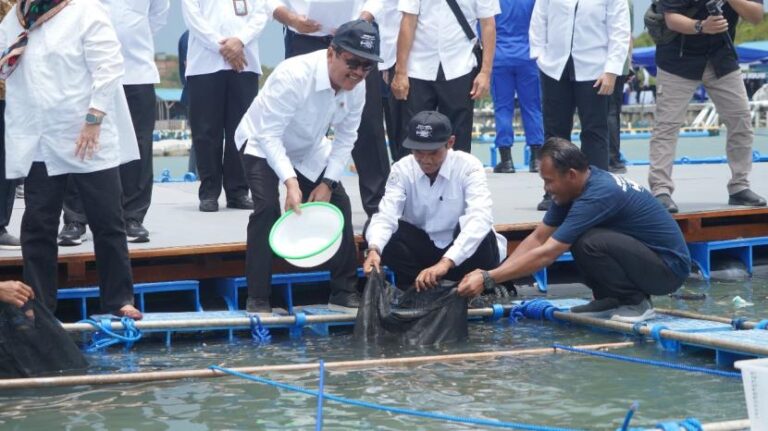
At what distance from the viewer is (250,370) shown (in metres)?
5.57

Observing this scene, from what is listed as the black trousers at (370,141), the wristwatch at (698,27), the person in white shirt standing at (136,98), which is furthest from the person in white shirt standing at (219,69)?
the wristwatch at (698,27)

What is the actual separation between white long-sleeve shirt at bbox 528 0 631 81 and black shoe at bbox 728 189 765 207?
1174mm

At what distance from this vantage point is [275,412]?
497cm

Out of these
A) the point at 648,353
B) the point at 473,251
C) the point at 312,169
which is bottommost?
the point at 648,353

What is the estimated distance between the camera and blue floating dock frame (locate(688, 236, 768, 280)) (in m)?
8.36

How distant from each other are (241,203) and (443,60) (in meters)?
1.78

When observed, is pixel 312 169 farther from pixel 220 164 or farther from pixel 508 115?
pixel 508 115

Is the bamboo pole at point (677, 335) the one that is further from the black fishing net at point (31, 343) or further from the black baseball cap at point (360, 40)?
the black fishing net at point (31, 343)

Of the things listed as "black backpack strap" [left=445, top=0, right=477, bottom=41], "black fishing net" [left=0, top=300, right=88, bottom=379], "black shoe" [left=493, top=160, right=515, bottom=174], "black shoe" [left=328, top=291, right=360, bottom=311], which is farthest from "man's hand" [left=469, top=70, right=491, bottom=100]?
"black shoe" [left=493, top=160, right=515, bottom=174]

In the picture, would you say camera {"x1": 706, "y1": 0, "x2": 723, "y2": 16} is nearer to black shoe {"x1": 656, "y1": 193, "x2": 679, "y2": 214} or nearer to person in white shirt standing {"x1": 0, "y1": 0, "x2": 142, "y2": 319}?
black shoe {"x1": 656, "y1": 193, "x2": 679, "y2": 214}

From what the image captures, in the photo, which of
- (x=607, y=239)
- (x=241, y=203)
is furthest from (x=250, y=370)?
(x=241, y=203)

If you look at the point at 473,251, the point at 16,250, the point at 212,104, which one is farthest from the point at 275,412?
the point at 212,104

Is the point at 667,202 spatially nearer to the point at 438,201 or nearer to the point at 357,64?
the point at 438,201

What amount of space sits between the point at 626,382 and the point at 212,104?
12.4ft
